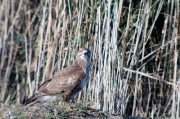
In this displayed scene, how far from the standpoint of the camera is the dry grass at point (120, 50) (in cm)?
616

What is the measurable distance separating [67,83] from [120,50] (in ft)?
3.41

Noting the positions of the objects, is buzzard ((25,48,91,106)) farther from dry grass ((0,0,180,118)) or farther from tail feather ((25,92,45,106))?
dry grass ((0,0,180,118))

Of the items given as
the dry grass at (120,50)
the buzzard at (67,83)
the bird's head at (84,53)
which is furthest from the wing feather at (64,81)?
the dry grass at (120,50)

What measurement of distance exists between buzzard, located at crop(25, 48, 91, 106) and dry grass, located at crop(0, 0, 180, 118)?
0.84ft

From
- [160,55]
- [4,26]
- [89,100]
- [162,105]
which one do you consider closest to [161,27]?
[160,55]

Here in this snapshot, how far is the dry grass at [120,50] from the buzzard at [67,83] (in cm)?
26

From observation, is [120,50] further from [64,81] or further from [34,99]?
[34,99]

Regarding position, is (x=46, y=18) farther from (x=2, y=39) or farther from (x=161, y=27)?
(x=161, y=27)

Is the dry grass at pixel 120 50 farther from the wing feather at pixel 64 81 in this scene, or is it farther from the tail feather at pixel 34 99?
the tail feather at pixel 34 99

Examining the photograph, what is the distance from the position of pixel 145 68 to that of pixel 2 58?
258 centimetres

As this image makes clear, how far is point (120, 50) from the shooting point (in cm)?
643

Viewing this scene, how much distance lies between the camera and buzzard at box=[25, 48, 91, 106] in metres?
5.72

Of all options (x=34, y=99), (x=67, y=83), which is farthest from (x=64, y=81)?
(x=34, y=99)

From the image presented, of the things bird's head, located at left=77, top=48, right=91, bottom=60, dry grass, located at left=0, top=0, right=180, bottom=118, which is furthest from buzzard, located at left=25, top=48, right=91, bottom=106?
dry grass, located at left=0, top=0, right=180, bottom=118
